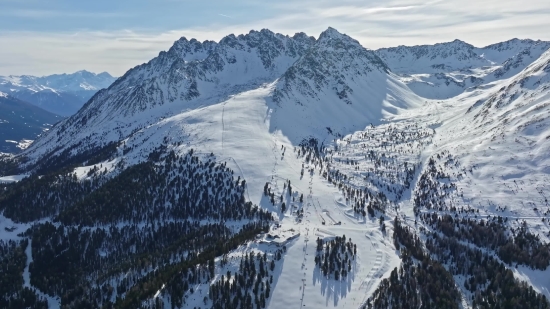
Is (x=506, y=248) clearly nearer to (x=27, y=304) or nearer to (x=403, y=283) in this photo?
(x=403, y=283)

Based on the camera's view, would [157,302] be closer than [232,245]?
Yes

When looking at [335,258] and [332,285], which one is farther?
[335,258]

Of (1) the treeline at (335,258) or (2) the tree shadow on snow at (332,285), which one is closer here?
(2) the tree shadow on snow at (332,285)

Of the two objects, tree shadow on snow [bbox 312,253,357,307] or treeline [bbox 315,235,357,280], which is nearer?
tree shadow on snow [bbox 312,253,357,307]

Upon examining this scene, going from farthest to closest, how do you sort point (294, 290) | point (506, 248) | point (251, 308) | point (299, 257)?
point (506, 248), point (299, 257), point (294, 290), point (251, 308)

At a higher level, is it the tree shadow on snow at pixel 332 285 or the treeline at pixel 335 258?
the treeline at pixel 335 258

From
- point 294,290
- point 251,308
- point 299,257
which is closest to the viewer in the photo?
point 251,308

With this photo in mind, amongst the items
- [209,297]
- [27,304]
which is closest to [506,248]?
[209,297]

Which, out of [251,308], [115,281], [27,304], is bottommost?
[27,304]

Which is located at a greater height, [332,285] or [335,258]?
[335,258]

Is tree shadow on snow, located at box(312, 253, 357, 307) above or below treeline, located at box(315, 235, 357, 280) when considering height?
below

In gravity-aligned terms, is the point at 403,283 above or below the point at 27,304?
above
